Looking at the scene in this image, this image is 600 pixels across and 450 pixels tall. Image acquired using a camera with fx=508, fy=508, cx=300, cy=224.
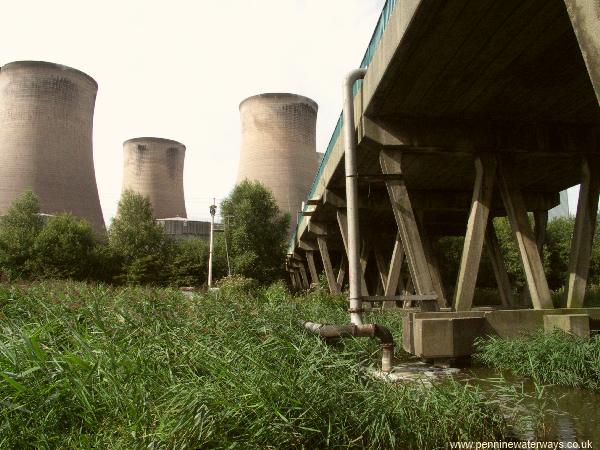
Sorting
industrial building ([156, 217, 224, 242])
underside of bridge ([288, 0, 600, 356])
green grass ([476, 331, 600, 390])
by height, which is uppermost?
industrial building ([156, 217, 224, 242])

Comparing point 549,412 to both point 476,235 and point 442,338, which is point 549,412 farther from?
point 476,235

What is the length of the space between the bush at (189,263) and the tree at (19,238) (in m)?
7.21

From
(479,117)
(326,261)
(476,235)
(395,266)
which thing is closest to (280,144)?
(326,261)

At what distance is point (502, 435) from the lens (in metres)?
2.71

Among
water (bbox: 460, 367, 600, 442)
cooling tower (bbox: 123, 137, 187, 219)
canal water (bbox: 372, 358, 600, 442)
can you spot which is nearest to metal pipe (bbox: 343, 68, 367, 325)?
canal water (bbox: 372, 358, 600, 442)

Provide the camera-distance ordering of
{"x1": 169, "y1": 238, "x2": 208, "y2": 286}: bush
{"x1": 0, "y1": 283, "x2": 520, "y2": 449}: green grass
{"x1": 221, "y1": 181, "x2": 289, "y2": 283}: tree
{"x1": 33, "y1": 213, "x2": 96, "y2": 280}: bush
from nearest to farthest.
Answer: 1. {"x1": 0, "y1": 283, "x2": 520, "y2": 449}: green grass
2. {"x1": 33, "y1": 213, "x2": 96, "y2": 280}: bush
3. {"x1": 221, "y1": 181, "x2": 289, "y2": 283}: tree
4. {"x1": 169, "y1": 238, "x2": 208, "y2": 286}: bush

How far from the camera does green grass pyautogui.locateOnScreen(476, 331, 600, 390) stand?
162 inches

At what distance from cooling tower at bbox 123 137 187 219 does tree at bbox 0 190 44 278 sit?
7.51 metres

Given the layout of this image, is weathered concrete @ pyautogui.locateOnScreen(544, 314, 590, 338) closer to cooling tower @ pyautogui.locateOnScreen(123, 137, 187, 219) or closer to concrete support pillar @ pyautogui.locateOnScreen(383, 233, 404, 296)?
concrete support pillar @ pyautogui.locateOnScreen(383, 233, 404, 296)

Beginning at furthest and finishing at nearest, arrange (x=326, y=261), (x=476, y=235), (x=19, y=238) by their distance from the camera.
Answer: (x=19, y=238)
(x=326, y=261)
(x=476, y=235)

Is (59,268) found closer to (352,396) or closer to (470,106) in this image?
(470,106)

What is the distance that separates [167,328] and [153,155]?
96.4 ft

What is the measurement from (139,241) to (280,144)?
10104 mm

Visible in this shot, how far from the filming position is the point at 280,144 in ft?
85.2
